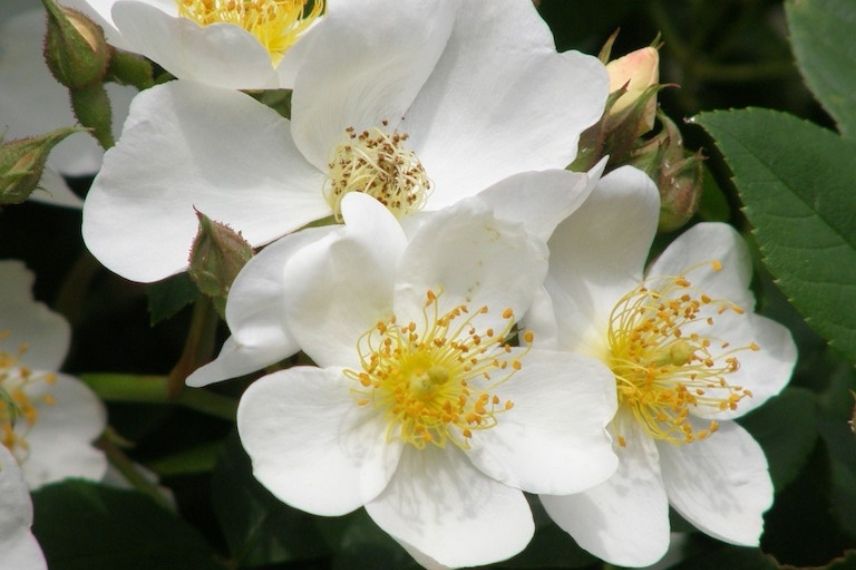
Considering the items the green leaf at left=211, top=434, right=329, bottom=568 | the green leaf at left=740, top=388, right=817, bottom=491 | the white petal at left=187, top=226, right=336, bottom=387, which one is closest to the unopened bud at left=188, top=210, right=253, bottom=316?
the white petal at left=187, top=226, right=336, bottom=387

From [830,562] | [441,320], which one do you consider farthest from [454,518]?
[830,562]

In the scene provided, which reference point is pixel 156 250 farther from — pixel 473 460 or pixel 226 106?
pixel 473 460

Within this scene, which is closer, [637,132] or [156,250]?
[156,250]

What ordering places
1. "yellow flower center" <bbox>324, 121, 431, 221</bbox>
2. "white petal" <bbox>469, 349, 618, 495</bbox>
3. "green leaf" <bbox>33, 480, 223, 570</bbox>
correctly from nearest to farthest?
"white petal" <bbox>469, 349, 618, 495</bbox>
"yellow flower center" <bbox>324, 121, 431, 221</bbox>
"green leaf" <bbox>33, 480, 223, 570</bbox>

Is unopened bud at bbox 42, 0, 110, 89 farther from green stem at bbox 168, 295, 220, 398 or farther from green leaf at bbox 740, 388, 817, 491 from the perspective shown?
green leaf at bbox 740, 388, 817, 491

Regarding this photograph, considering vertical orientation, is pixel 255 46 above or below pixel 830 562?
above

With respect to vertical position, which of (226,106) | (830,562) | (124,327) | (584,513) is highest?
(226,106)

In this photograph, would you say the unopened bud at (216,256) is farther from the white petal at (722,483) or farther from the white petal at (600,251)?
the white petal at (722,483)

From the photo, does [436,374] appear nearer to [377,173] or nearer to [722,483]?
[377,173]
